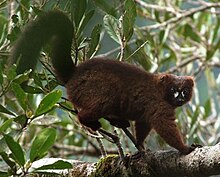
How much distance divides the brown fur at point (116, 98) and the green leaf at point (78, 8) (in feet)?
0.98

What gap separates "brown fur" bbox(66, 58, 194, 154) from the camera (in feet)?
9.93

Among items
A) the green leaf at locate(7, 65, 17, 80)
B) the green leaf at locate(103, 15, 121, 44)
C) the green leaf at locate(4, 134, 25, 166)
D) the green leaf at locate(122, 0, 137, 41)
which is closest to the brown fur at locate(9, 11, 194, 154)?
the green leaf at locate(103, 15, 121, 44)

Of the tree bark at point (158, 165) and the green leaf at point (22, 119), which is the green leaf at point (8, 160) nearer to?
the green leaf at point (22, 119)

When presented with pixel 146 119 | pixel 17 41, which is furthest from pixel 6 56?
pixel 146 119

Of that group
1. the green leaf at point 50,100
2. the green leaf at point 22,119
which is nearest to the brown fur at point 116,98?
the green leaf at point 22,119

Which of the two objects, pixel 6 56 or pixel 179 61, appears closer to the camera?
pixel 6 56

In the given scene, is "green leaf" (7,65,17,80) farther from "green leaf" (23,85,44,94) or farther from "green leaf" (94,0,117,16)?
"green leaf" (94,0,117,16)

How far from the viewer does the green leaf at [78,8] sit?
112 inches

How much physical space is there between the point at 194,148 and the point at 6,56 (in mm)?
1152

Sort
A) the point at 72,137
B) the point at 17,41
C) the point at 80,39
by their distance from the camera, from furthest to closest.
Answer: the point at 72,137 < the point at 80,39 < the point at 17,41

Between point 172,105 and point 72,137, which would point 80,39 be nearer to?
point 172,105

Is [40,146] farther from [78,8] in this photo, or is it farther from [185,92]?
[185,92]

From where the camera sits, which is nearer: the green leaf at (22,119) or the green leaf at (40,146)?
the green leaf at (40,146)

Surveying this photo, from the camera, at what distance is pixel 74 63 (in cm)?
314
